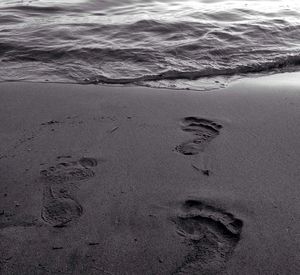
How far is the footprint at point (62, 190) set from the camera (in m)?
2.11

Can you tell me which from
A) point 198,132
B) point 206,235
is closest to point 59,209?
point 206,235

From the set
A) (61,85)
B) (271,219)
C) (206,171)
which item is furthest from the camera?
(61,85)

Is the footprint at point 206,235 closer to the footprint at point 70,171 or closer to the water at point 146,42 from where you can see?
the footprint at point 70,171

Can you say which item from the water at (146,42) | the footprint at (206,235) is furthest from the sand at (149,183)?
the water at (146,42)

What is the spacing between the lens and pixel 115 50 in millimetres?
5129

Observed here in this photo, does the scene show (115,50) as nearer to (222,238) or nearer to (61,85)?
(61,85)

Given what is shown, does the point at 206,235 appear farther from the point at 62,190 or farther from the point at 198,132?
the point at 198,132

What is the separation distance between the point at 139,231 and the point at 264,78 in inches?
117

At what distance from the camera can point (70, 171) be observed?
8.20 feet

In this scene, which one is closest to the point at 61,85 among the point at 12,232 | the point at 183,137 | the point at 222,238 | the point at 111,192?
the point at 183,137

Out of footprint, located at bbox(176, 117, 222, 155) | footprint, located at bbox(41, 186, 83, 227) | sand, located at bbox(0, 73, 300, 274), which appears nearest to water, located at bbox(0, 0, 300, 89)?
sand, located at bbox(0, 73, 300, 274)

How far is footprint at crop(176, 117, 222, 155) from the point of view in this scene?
2.78 metres

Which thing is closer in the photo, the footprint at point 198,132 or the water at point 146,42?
the footprint at point 198,132

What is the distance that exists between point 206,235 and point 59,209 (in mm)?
870
